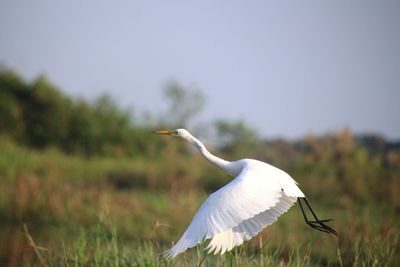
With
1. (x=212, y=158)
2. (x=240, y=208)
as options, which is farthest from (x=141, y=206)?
(x=240, y=208)

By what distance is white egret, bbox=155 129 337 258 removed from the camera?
3.20 m

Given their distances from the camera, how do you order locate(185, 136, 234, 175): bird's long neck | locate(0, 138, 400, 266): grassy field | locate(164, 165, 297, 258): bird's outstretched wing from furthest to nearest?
1. locate(0, 138, 400, 266): grassy field
2. locate(185, 136, 234, 175): bird's long neck
3. locate(164, 165, 297, 258): bird's outstretched wing

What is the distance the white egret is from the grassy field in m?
0.63

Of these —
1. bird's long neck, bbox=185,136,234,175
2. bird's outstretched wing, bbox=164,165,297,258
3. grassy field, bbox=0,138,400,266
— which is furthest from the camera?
grassy field, bbox=0,138,400,266

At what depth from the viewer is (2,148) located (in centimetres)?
1242

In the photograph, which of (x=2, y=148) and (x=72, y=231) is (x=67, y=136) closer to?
(x=2, y=148)

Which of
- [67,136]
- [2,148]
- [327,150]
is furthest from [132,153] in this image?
[327,150]

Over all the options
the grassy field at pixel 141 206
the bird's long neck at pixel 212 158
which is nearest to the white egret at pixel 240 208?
the bird's long neck at pixel 212 158

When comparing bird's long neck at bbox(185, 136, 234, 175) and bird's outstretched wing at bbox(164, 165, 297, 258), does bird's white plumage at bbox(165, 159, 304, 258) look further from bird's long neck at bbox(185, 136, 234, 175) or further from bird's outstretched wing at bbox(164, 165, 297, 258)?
bird's long neck at bbox(185, 136, 234, 175)

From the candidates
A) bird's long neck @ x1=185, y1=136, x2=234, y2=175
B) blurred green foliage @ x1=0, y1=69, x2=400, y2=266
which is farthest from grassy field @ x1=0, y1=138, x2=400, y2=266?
bird's long neck @ x1=185, y1=136, x2=234, y2=175

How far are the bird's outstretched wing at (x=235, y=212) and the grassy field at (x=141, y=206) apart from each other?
2.05 ft

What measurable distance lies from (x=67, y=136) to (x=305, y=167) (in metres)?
7.94

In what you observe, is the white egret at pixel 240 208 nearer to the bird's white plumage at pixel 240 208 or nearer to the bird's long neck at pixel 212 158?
the bird's white plumage at pixel 240 208

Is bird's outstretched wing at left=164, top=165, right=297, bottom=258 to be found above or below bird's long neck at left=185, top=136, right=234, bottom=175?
below
